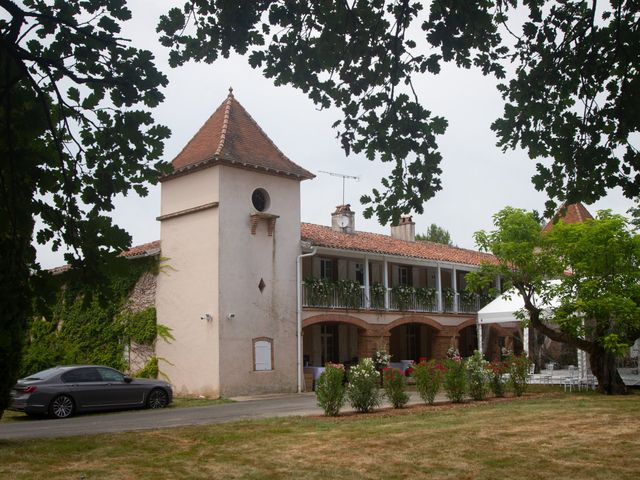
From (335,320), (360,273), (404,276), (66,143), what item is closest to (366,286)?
(360,273)

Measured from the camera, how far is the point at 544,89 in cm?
817

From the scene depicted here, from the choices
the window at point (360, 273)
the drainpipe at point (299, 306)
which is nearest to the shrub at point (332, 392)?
the drainpipe at point (299, 306)

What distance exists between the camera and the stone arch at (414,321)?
28719mm

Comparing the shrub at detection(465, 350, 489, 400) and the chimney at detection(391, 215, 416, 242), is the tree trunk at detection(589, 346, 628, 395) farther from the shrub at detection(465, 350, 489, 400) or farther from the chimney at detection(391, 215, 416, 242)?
the chimney at detection(391, 215, 416, 242)

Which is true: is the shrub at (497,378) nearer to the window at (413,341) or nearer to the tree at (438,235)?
the window at (413,341)

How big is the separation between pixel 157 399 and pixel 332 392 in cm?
626

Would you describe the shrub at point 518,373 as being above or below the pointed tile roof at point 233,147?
below

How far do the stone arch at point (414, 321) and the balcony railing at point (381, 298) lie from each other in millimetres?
337

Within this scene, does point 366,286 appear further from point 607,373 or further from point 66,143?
point 66,143

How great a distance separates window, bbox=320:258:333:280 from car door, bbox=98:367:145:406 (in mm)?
10627

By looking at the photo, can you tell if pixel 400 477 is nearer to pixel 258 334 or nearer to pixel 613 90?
pixel 613 90

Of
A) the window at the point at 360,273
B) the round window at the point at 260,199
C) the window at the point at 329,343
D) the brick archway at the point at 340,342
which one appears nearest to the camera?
the round window at the point at 260,199

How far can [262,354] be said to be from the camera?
79.4 ft

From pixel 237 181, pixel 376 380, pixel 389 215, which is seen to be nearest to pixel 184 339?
pixel 237 181
